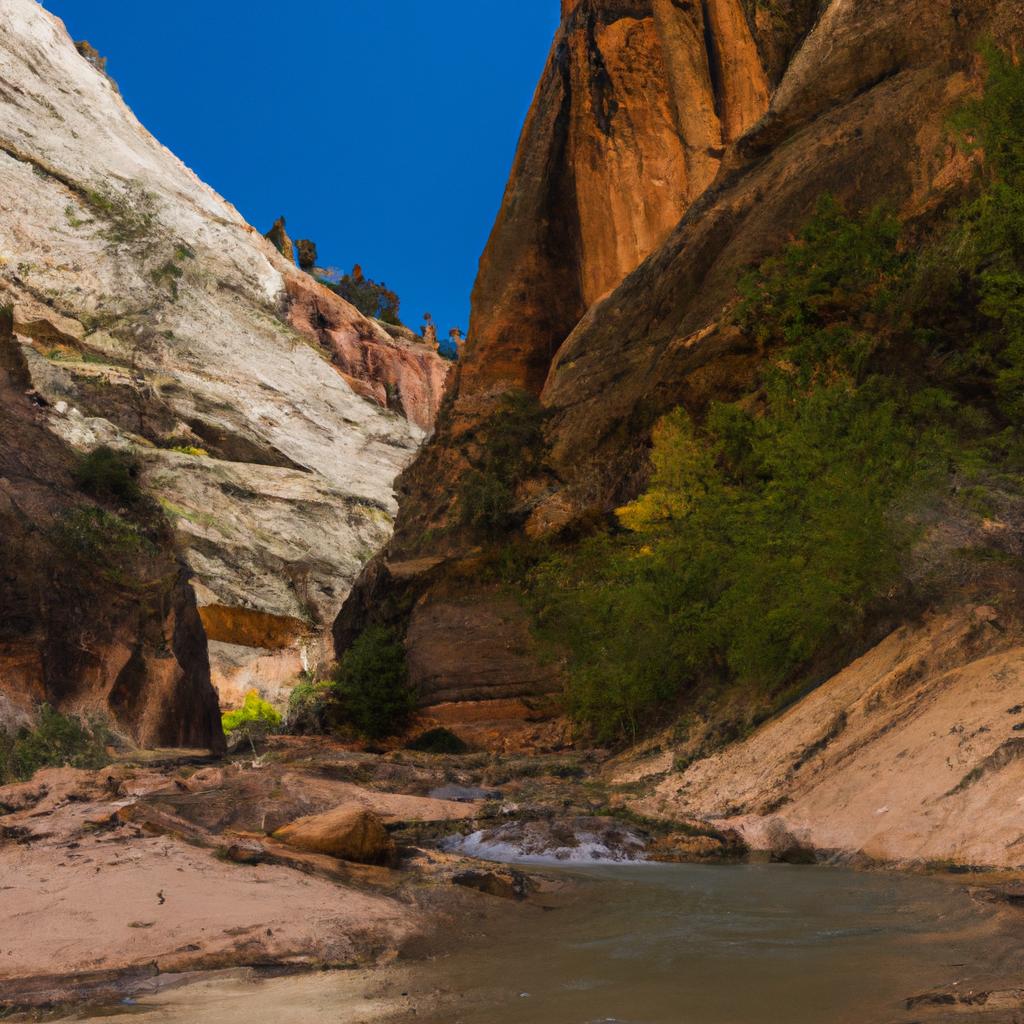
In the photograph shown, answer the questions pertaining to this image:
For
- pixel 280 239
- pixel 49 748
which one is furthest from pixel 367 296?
pixel 49 748

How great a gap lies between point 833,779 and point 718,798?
100 inches

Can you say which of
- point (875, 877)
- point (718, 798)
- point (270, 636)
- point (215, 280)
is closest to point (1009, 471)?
point (718, 798)

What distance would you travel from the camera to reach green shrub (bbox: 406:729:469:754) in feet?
92.7

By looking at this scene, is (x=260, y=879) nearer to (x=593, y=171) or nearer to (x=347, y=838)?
(x=347, y=838)

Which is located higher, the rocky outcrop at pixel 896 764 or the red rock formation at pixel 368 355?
the red rock formation at pixel 368 355

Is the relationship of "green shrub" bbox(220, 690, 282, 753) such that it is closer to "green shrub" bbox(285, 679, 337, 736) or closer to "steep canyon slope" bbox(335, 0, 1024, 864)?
"green shrub" bbox(285, 679, 337, 736)

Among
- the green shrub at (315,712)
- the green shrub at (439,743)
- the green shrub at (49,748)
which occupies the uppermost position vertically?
the green shrub at (315,712)

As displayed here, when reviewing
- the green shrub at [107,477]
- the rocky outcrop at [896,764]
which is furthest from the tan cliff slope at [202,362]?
the rocky outcrop at [896,764]

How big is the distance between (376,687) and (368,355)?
205 ft

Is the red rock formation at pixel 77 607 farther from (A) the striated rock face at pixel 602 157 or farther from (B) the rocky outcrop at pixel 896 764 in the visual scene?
(A) the striated rock face at pixel 602 157

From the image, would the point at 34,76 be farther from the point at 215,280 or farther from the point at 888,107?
the point at 888,107

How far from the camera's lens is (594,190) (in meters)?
39.5

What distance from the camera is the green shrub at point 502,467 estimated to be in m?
32.1

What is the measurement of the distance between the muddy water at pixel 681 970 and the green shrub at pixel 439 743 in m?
20.8
